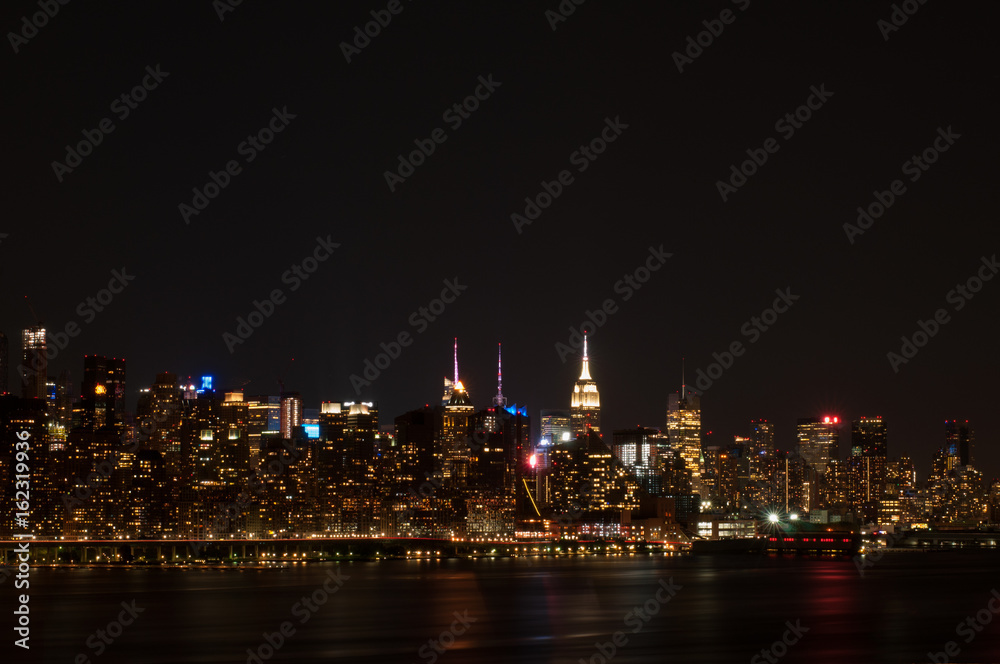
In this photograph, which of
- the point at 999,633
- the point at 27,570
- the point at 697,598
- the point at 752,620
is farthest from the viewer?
the point at 27,570

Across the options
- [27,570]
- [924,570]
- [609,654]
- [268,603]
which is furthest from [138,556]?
[609,654]

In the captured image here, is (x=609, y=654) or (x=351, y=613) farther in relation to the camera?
(x=351, y=613)

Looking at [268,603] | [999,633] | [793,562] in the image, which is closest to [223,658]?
[268,603]

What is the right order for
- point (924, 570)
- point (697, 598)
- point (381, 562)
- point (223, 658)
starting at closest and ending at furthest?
point (223, 658) < point (697, 598) < point (924, 570) < point (381, 562)

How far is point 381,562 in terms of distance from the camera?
16700 centimetres

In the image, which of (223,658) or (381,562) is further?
(381,562)

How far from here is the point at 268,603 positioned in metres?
89.7

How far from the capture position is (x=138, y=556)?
167000 mm

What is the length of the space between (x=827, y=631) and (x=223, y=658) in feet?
110

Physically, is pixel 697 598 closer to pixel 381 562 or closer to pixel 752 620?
pixel 752 620

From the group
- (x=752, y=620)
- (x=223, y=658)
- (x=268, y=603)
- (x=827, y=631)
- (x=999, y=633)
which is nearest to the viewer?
(x=223, y=658)

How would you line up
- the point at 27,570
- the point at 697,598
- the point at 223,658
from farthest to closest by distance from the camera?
the point at 27,570
the point at 697,598
the point at 223,658

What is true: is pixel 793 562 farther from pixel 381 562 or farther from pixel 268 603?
pixel 268 603

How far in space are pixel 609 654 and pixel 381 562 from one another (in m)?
108
